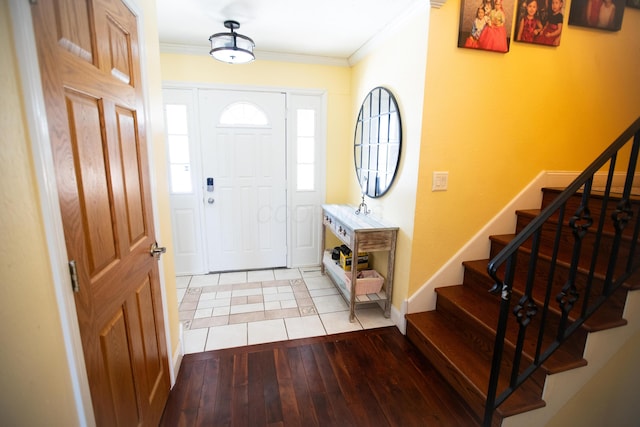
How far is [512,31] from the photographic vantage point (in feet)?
6.91

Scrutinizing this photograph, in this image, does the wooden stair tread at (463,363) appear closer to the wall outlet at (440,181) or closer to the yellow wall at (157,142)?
the wall outlet at (440,181)

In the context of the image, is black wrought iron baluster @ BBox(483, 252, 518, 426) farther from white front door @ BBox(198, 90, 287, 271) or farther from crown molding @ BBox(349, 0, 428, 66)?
white front door @ BBox(198, 90, 287, 271)

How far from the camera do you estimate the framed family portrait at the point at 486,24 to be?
1988mm

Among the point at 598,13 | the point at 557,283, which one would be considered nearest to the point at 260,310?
the point at 557,283

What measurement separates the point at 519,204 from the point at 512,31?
1.29 meters

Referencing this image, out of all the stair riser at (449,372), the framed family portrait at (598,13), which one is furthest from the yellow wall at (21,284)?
the framed family portrait at (598,13)

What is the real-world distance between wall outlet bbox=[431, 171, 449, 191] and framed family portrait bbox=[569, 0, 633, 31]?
1473 millimetres

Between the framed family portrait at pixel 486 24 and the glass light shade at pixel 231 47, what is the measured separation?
165cm

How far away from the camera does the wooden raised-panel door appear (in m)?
0.85

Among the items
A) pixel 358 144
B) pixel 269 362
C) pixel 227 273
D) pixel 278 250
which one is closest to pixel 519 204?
pixel 358 144

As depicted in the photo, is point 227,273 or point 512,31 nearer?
point 512,31

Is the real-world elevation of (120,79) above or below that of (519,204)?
above

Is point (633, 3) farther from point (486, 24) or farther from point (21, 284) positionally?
point (21, 284)

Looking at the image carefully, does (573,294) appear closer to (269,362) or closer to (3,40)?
(269,362)
